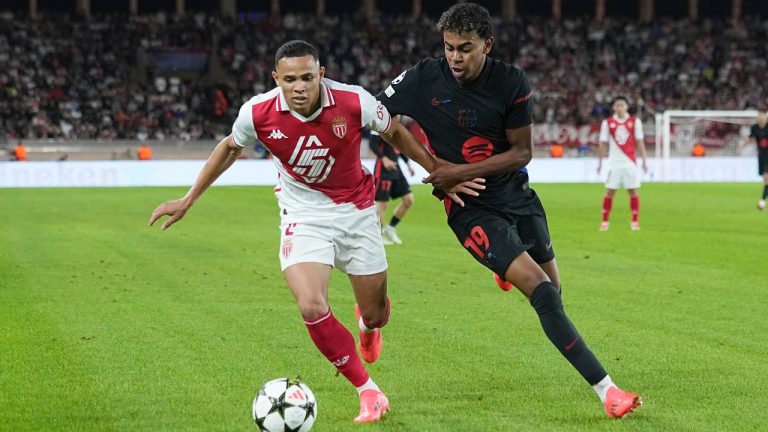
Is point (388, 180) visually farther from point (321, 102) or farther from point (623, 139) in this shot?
point (321, 102)

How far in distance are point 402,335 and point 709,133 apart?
3142cm

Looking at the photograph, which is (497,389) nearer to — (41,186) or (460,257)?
(460,257)

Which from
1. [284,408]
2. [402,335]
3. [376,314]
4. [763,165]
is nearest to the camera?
[284,408]

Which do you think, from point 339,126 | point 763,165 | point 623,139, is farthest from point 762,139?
point 339,126

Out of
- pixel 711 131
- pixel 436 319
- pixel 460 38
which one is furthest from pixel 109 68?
pixel 460 38

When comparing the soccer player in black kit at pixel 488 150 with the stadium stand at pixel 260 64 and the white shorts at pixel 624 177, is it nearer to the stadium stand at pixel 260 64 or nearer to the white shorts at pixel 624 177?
the white shorts at pixel 624 177

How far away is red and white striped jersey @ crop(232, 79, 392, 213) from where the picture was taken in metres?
5.88

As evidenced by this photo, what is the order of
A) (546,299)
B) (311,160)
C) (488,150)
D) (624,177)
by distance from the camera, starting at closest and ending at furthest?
(546,299)
(311,160)
(488,150)
(624,177)

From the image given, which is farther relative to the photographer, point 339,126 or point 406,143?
point 406,143

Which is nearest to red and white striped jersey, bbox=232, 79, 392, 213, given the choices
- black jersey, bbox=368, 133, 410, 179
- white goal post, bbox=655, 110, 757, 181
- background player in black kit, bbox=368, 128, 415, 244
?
background player in black kit, bbox=368, 128, 415, 244

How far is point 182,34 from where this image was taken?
150 ft

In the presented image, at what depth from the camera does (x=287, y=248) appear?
19.8 ft

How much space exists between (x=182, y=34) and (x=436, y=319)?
38.4 meters

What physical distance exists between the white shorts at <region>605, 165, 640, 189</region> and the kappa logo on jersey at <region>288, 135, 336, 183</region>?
12.3 m
